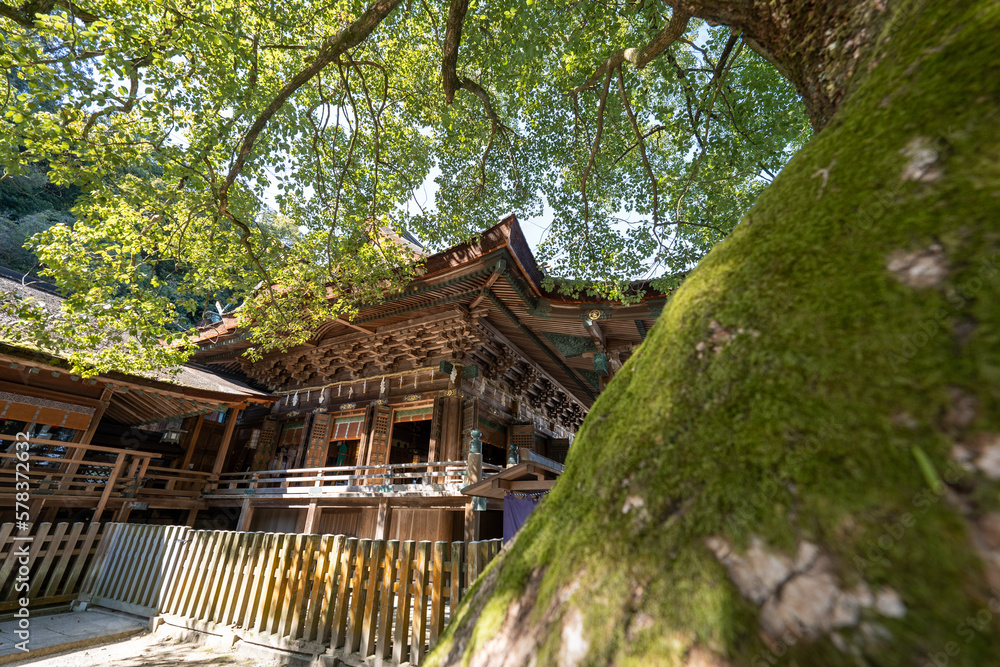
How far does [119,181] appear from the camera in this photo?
4578mm

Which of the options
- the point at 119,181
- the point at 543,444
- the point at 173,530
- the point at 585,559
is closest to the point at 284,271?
the point at 119,181

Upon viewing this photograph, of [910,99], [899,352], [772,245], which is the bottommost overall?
[899,352]

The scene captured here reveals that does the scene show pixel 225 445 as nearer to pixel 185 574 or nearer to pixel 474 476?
pixel 185 574

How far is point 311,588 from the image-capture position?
3883mm

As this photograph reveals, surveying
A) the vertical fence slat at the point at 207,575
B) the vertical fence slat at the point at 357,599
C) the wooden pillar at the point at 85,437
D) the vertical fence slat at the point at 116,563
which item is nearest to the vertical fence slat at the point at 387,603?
the vertical fence slat at the point at 357,599

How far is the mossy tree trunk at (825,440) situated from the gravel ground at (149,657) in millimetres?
4202

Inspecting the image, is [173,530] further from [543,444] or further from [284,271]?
[543,444]

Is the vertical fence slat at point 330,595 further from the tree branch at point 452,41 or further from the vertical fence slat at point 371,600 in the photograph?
the tree branch at point 452,41

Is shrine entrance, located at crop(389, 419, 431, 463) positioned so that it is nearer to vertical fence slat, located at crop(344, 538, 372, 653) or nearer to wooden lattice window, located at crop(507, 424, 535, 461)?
wooden lattice window, located at crop(507, 424, 535, 461)

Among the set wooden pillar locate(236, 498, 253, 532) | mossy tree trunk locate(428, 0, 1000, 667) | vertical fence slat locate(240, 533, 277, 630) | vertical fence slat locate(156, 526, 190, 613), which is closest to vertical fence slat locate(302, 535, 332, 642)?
vertical fence slat locate(240, 533, 277, 630)

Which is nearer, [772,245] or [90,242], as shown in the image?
[772,245]

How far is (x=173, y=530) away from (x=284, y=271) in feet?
11.8

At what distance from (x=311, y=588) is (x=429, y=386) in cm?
580

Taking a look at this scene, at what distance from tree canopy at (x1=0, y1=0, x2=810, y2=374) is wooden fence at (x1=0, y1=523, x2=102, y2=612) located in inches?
99.0
